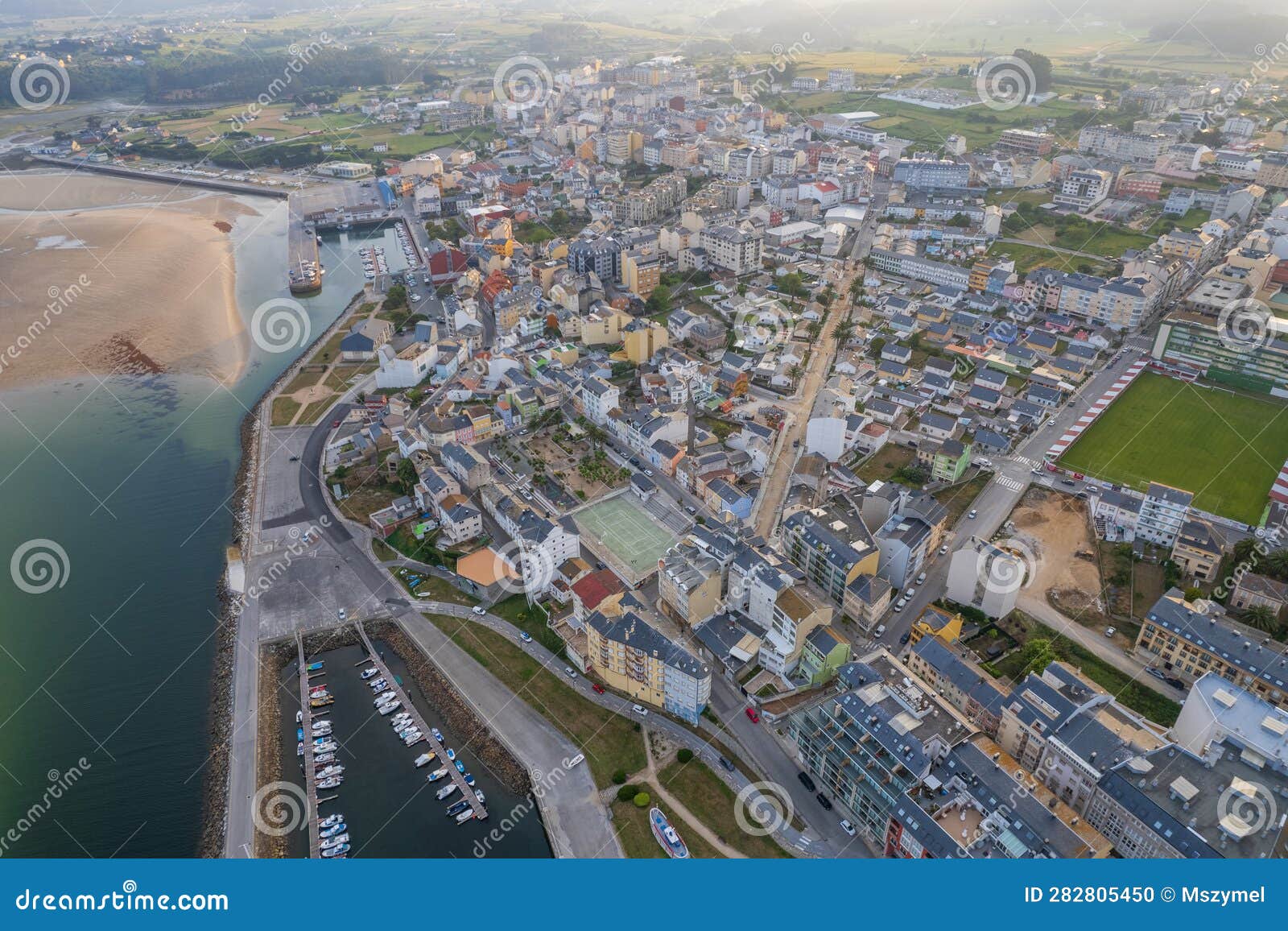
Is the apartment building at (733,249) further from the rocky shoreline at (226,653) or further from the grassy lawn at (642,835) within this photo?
the grassy lawn at (642,835)

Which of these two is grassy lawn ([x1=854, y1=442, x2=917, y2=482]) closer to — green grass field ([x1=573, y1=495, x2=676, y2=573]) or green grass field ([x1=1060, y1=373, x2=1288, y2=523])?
green grass field ([x1=1060, y1=373, x2=1288, y2=523])

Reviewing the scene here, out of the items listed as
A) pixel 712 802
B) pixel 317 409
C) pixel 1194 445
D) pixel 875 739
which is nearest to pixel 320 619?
pixel 712 802

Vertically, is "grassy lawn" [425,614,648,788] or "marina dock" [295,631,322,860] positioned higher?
"grassy lawn" [425,614,648,788]

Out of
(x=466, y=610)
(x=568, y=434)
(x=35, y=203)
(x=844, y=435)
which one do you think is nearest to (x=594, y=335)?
(x=568, y=434)

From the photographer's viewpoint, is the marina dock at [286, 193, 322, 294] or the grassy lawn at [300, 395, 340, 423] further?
the marina dock at [286, 193, 322, 294]

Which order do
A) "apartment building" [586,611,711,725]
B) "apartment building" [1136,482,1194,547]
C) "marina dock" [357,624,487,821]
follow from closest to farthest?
1. "marina dock" [357,624,487,821]
2. "apartment building" [586,611,711,725]
3. "apartment building" [1136,482,1194,547]

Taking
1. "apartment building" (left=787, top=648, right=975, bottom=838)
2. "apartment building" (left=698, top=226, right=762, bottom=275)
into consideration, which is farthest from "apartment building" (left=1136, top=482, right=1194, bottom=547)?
"apartment building" (left=698, top=226, right=762, bottom=275)

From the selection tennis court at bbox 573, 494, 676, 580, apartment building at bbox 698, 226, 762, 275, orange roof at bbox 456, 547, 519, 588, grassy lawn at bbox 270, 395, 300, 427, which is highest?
apartment building at bbox 698, 226, 762, 275

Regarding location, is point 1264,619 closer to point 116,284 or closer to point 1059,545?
point 1059,545
